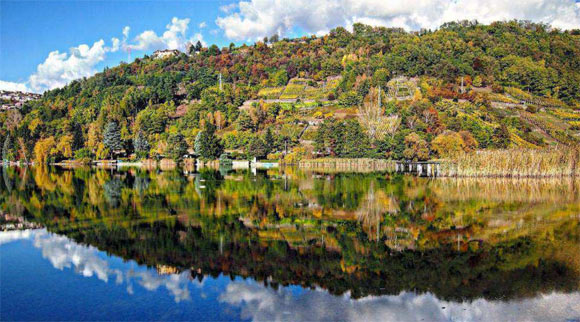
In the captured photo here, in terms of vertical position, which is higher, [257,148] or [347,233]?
[257,148]

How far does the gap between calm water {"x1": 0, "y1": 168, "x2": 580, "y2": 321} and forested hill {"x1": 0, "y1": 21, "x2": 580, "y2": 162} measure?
3461cm

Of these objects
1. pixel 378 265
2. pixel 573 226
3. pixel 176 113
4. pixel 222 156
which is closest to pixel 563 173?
pixel 573 226

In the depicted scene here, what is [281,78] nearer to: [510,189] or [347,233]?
[510,189]

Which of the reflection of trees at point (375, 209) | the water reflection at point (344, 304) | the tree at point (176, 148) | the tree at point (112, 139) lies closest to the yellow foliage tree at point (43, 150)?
the tree at point (112, 139)

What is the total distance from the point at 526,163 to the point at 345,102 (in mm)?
43861

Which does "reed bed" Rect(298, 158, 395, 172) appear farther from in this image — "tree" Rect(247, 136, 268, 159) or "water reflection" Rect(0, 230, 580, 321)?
"water reflection" Rect(0, 230, 580, 321)

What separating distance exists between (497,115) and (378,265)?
61.8 metres

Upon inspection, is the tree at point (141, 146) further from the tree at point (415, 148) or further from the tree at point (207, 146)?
the tree at point (415, 148)

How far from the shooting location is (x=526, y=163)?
33.6 m

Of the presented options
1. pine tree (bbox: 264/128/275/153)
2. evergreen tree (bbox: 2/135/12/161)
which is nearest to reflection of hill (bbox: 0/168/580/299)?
pine tree (bbox: 264/128/275/153)

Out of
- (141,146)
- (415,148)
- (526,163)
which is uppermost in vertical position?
(141,146)

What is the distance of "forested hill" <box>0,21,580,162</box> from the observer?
59062mm

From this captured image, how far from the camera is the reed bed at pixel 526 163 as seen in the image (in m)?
33.7

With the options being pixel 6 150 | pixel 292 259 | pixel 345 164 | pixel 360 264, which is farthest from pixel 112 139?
pixel 360 264
